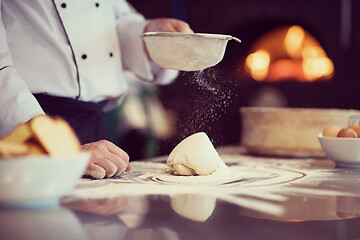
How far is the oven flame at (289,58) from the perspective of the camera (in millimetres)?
4309

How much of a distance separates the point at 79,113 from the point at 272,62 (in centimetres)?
285

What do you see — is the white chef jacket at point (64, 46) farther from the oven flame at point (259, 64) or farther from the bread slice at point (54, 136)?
the oven flame at point (259, 64)

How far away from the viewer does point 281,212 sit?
3.18 ft

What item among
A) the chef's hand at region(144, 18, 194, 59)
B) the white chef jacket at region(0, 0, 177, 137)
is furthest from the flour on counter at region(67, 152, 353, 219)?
the chef's hand at region(144, 18, 194, 59)

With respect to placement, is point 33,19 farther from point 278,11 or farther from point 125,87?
point 278,11

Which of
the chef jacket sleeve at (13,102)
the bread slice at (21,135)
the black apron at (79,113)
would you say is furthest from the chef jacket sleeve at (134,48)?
the bread slice at (21,135)

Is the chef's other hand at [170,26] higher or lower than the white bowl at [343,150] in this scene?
higher

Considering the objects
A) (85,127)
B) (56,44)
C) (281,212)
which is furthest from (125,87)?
(281,212)

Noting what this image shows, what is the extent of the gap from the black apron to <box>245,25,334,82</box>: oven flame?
101 inches

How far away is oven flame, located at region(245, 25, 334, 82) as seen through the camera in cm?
431

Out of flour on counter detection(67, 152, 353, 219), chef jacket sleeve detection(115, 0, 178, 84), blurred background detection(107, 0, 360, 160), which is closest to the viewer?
flour on counter detection(67, 152, 353, 219)

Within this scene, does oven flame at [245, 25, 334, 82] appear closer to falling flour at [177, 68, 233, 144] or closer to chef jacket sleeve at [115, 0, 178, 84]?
chef jacket sleeve at [115, 0, 178, 84]

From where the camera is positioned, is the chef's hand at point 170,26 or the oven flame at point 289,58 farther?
the oven flame at point 289,58

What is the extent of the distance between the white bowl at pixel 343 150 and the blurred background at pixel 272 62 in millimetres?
2256
